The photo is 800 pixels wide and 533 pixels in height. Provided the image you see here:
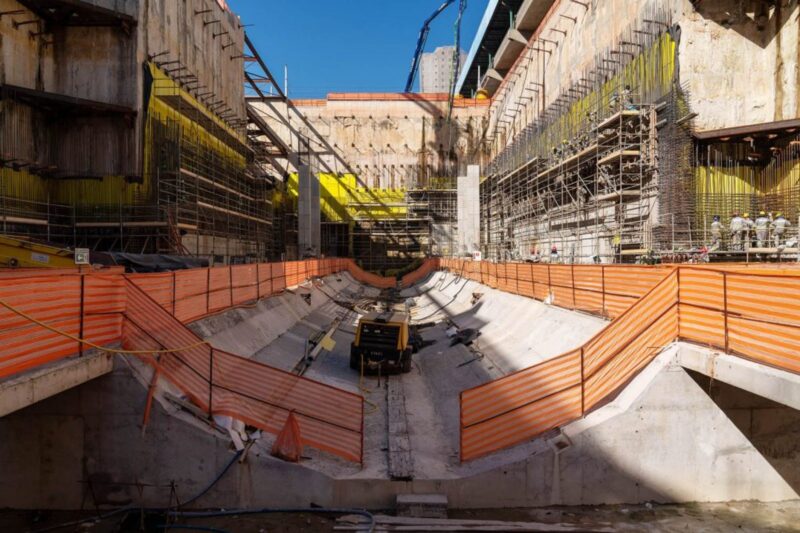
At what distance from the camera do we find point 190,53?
2828 centimetres

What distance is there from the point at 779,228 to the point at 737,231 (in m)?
1.21

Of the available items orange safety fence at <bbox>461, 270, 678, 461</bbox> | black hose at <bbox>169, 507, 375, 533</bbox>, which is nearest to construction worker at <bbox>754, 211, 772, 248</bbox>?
orange safety fence at <bbox>461, 270, 678, 461</bbox>

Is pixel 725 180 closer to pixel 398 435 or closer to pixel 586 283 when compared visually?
pixel 586 283

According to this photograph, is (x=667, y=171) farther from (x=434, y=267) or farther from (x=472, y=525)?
(x=434, y=267)

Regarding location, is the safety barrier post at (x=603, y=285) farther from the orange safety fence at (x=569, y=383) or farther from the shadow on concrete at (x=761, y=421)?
the shadow on concrete at (x=761, y=421)

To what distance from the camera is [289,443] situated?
784cm

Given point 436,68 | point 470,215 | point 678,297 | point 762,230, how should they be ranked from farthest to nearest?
point 436,68
point 470,215
point 762,230
point 678,297

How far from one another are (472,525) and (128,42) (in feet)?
75.1

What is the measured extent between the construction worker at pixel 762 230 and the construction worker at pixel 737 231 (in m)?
0.39

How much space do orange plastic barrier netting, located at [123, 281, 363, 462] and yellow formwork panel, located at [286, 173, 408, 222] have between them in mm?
43957

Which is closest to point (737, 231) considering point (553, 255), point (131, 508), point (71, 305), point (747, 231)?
point (747, 231)

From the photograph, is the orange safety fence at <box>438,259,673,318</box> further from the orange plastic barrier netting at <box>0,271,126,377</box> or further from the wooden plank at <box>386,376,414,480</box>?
the orange plastic barrier netting at <box>0,271,126,377</box>

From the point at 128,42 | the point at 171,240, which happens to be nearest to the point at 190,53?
the point at 128,42

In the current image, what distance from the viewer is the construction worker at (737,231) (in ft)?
57.6
